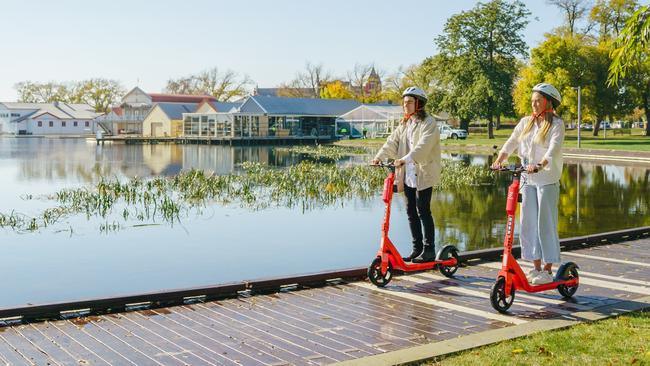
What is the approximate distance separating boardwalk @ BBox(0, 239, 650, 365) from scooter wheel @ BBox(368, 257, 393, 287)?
95mm

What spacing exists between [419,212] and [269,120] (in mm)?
62315

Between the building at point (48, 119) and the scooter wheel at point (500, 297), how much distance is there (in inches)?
4057

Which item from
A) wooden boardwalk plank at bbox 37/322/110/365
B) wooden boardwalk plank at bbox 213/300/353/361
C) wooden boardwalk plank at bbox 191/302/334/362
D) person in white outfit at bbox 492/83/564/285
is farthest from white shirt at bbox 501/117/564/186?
wooden boardwalk plank at bbox 37/322/110/365

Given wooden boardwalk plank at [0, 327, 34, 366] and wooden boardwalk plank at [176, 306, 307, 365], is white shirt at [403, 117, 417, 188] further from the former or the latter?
wooden boardwalk plank at [0, 327, 34, 366]

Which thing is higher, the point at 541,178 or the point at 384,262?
the point at 541,178

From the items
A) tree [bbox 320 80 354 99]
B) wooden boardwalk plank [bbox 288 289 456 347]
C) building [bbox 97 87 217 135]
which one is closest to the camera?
wooden boardwalk plank [bbox 288 289 456 347]

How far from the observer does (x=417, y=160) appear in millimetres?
7000

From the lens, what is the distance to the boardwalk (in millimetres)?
4953

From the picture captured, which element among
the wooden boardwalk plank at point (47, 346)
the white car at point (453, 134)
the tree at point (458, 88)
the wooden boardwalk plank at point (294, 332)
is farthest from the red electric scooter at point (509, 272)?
the white car at point (453, 134)

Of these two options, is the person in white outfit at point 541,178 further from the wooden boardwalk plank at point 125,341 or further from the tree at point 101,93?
the tree at point 101,93

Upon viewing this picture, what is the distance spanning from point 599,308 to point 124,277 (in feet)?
20.5

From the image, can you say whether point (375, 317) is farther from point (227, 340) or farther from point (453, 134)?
point (453, 134)

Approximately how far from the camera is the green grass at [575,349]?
4.62 meters

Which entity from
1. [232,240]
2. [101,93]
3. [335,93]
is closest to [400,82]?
[335,93]
